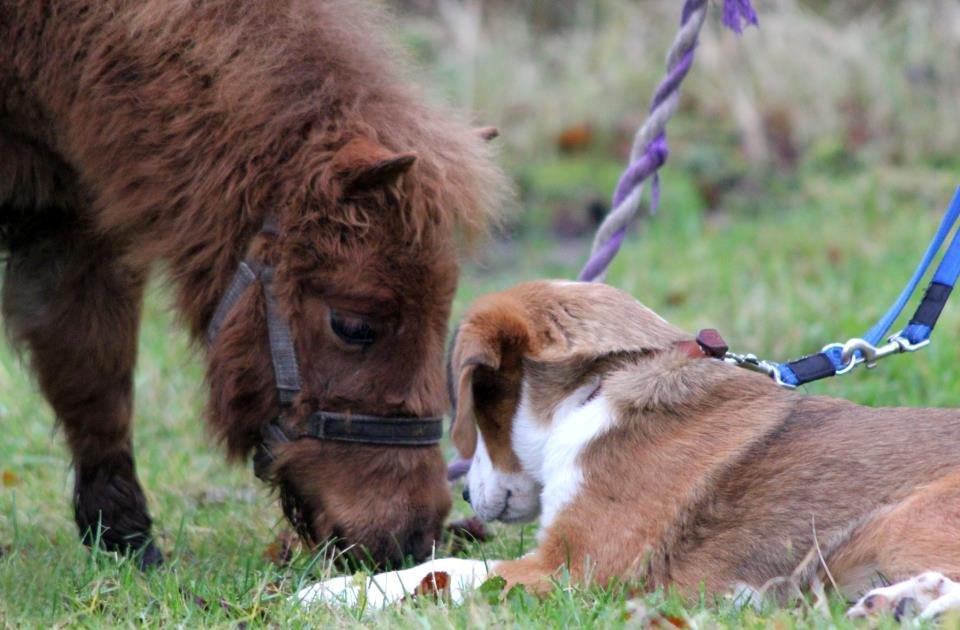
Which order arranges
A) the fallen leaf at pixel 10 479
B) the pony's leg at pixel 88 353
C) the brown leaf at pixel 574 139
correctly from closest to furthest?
the pony's leg at pixel 88 353
the fallen leaf at pixel 10 479
the brown leaf at pixel 574 139

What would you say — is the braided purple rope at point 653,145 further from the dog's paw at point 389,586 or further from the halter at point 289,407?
the dog's paw at point 389,586

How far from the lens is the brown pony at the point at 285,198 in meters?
3.60

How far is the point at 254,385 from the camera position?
3.69 metres

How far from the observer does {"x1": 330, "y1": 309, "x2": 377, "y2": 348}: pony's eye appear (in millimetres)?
3605

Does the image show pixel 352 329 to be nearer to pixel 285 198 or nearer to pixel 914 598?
pixel 285 198

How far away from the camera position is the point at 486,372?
361cm

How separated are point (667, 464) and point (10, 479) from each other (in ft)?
9.75

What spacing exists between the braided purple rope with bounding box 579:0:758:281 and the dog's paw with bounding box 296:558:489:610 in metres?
1.48

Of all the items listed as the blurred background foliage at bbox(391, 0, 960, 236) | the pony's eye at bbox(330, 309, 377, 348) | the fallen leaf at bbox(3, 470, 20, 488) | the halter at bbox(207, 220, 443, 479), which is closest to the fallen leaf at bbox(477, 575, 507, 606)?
the halter at bbox(207, 220, 443, 479)

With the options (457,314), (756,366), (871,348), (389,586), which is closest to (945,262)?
(871,348)

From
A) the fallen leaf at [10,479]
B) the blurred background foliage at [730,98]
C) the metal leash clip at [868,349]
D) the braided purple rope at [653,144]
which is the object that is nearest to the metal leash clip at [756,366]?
the metal leash clip at [868,349]

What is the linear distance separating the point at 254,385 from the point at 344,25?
3.44ft

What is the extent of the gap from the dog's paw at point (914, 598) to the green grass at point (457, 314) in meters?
0.08

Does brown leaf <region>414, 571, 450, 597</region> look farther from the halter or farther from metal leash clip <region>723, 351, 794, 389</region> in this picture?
metal leash clip <region>723, 351, 794, 389</region>
